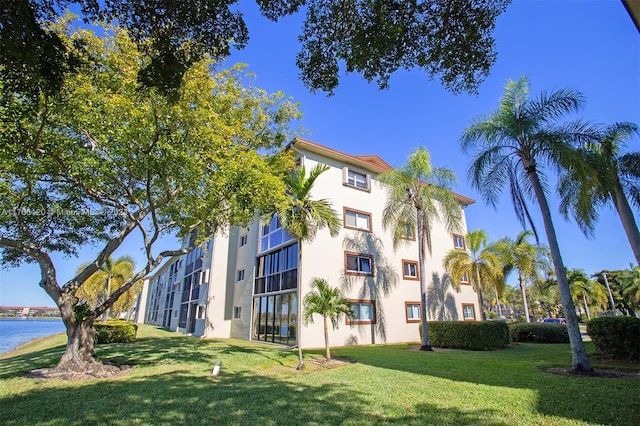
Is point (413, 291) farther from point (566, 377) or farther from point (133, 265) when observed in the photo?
point (133, 265)

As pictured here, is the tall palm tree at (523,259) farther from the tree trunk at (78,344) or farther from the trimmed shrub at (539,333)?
the tree trunk at (78,344)

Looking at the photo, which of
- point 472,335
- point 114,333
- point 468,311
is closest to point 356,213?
point 472,335

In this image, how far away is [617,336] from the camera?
10086mm

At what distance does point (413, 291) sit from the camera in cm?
2191

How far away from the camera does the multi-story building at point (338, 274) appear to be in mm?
18453

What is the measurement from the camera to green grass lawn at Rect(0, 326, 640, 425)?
545 cm

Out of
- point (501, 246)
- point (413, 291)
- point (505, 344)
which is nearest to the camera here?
point (505, 344)

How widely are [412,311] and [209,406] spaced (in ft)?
58.0

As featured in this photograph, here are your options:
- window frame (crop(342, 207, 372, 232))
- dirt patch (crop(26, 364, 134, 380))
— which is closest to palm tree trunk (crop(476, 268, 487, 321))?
window frame (crop(342, 207, 372, 232))

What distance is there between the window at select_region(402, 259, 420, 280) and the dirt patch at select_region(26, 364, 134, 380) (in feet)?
54.9

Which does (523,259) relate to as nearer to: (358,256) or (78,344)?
(358,256)

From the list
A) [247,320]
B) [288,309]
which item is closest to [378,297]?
[288,309]

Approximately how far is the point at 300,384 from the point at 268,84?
1201 cm

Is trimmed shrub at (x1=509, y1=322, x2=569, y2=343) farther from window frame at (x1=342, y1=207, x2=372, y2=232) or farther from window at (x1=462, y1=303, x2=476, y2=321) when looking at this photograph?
window frame at (x1=342, y1=207, x2=372, y2=232)
